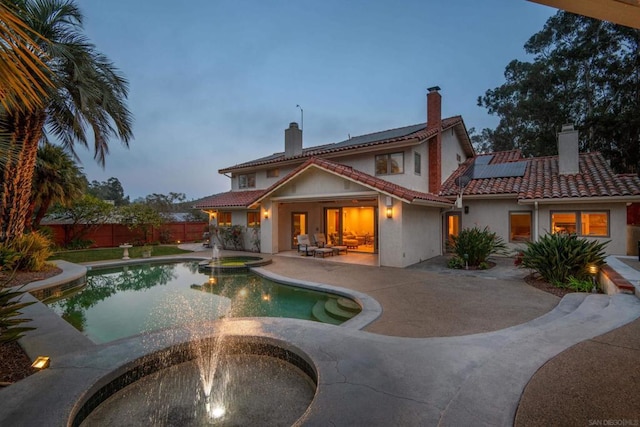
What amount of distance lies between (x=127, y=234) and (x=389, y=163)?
61.3 ft

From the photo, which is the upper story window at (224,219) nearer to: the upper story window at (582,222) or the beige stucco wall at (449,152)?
the beige stucco wall at (449,152)

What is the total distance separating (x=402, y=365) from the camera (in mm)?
4062

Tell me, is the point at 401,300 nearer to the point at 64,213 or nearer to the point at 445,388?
the point at 445,388

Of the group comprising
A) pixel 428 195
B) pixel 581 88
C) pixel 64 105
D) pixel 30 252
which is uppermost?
pixel 581 88

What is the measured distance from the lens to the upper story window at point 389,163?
46.2 feet

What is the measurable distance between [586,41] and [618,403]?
32.2 meters

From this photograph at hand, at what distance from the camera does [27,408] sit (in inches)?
126

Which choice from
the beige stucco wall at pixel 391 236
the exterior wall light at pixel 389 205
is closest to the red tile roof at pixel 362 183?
the exterior wall light at pixel 389 205

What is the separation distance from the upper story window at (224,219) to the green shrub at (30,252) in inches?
397

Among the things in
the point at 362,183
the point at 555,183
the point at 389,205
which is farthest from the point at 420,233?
the point at 555,183

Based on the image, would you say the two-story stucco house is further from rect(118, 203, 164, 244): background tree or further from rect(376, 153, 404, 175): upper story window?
rect(118, 203, 164, 244): background tree

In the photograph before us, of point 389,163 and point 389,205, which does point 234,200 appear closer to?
point 389,163

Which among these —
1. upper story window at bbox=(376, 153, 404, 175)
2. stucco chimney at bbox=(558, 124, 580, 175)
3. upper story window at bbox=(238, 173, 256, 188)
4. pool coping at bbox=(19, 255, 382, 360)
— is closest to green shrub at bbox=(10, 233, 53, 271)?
pool coping at bbox=(19, 255, 382, 360)

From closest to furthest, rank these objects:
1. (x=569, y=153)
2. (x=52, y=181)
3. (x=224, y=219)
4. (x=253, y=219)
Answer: (x=569, y=153) → (x=52, y=181) → (x=253, y=219) → (x=224, y=219)
